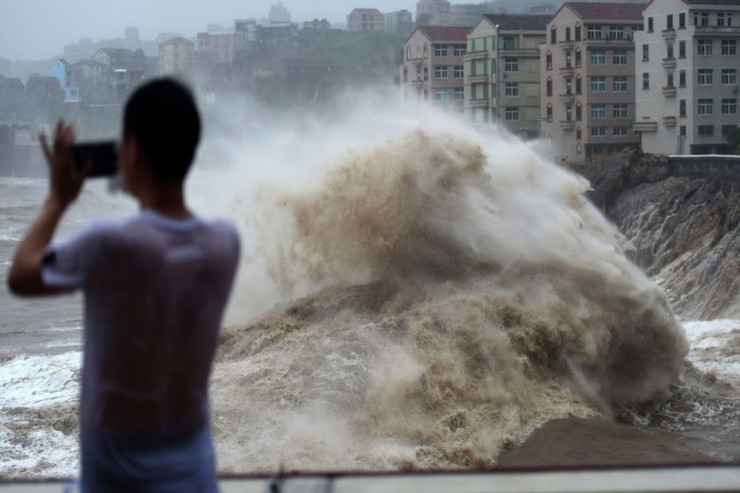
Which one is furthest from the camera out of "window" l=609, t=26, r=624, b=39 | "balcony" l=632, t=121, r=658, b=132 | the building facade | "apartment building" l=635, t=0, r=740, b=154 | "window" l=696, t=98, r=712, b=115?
the building facade

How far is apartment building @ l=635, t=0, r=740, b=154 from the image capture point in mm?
40812

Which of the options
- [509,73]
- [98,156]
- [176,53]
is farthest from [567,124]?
[98,156]

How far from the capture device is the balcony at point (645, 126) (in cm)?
4367

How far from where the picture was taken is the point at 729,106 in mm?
41375

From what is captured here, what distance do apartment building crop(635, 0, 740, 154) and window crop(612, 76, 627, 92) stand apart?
177 inches

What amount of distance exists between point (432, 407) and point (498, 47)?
135 feet

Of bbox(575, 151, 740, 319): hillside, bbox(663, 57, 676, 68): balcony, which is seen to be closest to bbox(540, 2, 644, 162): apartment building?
bbox(663, 57, 676, 68): balcony

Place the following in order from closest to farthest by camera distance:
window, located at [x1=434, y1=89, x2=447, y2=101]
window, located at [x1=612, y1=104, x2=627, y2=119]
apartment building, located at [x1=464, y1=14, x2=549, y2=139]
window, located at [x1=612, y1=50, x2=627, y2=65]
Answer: window, located at [x1=612, y1=104, x2=627, y2=119], window, located at [x1=612, y1=50, x2=627, y2=65], apartment building, located at [x1=464, y1=14, x2=549, y2=139], window, located at [x1=434, y1=89, x2=447, y2=101]

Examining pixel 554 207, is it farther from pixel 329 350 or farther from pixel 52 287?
pixel 52 287

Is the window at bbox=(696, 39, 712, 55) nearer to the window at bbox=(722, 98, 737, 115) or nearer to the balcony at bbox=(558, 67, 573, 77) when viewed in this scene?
the window at bbox=(722, 98, 737, 115)

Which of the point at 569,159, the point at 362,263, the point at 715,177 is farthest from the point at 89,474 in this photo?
the point at 569,159

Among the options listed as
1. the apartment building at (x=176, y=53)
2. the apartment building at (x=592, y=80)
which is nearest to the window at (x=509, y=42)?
the apartment building at (x=592, y=80)

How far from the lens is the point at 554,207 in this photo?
16.4 metres

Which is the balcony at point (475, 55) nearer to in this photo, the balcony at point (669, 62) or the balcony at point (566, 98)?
the balcony at point (566, 98)
